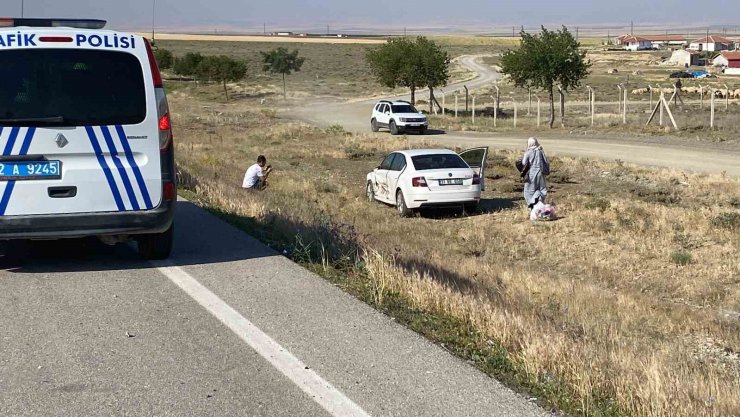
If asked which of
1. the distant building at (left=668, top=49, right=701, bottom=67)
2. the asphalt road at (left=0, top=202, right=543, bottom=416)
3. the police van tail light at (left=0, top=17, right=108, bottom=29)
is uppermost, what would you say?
the distant building at (left=668, top=49, right=701, bottom=67)

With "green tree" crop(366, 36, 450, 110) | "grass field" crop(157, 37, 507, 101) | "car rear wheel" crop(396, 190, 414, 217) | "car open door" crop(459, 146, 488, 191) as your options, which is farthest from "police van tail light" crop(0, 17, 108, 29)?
"grass field" crop(157, 37, 507, 101)

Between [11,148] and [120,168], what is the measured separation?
89cm

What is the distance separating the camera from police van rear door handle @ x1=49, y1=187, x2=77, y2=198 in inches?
302

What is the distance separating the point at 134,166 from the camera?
788 centimetres

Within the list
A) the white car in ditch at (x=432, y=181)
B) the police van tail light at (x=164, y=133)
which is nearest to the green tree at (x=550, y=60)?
the white car in ditch at (x=432, y=181)

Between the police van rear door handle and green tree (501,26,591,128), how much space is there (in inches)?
1650

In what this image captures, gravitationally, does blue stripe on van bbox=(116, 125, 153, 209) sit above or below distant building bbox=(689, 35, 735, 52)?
below

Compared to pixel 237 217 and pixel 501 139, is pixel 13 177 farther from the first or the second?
pixel 501 139

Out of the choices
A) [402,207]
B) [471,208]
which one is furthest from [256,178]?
[471,208]

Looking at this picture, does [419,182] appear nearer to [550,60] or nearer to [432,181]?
[432,181]

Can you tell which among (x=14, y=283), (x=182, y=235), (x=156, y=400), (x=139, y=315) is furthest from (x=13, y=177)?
(x=156, y=400)

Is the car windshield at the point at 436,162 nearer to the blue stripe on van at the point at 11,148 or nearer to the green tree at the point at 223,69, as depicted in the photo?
the blue stripe on van at the point at 11,148

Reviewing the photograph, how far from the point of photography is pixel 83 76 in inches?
303

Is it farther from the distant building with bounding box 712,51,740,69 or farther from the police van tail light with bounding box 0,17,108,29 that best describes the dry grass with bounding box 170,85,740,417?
the distant building with bounding box 712,51,740,69
